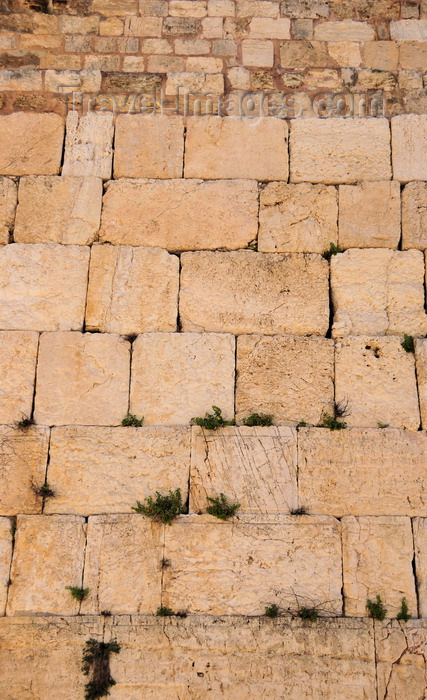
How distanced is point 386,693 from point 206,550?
1.44 meters

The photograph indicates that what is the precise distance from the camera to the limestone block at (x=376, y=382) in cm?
438

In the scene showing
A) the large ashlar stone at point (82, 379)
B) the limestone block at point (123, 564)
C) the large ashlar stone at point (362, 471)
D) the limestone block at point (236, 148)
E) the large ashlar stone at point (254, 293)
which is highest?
the limestone block at point (236, 148)

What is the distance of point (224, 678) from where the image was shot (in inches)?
153

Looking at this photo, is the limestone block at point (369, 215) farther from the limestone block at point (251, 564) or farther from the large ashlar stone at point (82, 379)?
the limestone block at point (251, 564)

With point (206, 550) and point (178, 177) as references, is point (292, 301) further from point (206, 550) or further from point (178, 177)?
point (206, 550)

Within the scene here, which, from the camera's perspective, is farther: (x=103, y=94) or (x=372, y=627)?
(x=103, y=94)

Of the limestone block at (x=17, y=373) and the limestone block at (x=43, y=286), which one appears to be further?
the limestone block at (x=43, y=286)

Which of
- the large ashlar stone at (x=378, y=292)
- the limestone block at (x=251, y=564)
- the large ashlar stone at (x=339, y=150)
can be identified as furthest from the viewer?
the large ashlar stone at (x=339, y=150)

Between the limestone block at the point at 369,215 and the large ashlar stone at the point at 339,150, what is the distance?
0.39 feet

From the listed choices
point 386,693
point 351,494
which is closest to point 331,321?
point 351,494

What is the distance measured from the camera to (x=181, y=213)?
15.7 ft

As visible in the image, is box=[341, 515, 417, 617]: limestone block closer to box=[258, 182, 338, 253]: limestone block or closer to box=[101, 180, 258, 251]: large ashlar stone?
box=[258, 182, 338, 253]: limestone block

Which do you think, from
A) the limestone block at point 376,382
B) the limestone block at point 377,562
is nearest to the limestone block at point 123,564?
the limestone block at point 377,562

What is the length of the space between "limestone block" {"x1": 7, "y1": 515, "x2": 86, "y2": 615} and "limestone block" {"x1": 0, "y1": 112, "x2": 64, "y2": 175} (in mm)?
2759
